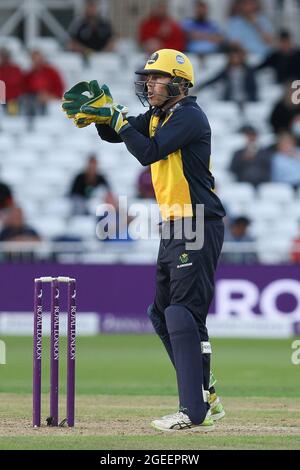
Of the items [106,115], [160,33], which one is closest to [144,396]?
[106,115]

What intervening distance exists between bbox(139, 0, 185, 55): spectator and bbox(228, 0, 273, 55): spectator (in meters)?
0.93

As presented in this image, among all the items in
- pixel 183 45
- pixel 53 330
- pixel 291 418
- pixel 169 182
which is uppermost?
pixel 183 45

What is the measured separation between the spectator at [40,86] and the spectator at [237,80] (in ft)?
7.10

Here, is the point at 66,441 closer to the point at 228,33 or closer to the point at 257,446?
the point at 257,446

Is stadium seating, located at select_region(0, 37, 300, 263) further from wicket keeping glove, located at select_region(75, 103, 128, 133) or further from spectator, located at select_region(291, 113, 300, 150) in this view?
wicket keeping glove, located at select_region(75, 103, 128, 133)

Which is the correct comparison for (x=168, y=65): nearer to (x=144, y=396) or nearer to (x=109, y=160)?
(x=144, y=396)

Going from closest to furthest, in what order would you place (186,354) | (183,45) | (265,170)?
(186,354) < (265,170) < (183,45)

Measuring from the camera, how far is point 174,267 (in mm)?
8195

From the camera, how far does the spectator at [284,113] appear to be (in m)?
19.6

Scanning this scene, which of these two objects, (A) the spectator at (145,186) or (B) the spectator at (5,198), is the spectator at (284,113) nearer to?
(A) the spectator at (145,186)

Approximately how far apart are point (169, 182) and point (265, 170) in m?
10.7

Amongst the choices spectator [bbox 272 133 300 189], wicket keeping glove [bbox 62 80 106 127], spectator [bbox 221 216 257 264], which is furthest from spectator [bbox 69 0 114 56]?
wicket keeping glove [bbox 62 80 106 127]

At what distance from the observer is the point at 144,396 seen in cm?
1058
